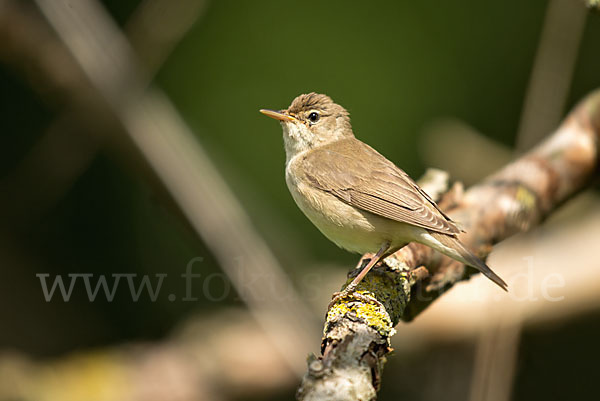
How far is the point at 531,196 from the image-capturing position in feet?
11.4

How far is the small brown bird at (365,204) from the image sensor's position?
2.96 m

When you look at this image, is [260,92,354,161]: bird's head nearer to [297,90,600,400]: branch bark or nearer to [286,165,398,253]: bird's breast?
[286,165,398,253]: bird's breast

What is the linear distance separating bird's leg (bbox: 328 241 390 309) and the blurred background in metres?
0.41

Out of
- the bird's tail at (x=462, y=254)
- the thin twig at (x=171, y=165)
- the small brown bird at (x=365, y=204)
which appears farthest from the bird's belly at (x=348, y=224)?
the thin twig at (x=171, y=165)

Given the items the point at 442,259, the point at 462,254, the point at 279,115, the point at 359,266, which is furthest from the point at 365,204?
the point at 279,115

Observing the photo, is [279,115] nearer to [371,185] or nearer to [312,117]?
[312,117]

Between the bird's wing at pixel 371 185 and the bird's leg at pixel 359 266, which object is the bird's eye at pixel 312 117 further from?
the bird's leg at pixel 359 266

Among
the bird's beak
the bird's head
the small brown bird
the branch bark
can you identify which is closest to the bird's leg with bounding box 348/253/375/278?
Answer: the small brown bird

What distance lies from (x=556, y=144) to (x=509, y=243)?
1340 mm

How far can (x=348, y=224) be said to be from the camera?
10.7 feet

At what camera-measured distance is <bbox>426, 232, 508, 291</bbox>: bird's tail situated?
109 inches

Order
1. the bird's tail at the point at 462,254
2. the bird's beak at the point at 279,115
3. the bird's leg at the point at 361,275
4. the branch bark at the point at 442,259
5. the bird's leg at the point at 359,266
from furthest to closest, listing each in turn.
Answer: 1. the bird's beak at the point at 279,115
2. the bird's leg at the point at 359,266
3. the bird's tail at the point at 462,254
4. the bird's leg at the point at 361,275
5. the branch bark at the point at 442,259

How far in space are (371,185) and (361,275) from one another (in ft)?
2.35

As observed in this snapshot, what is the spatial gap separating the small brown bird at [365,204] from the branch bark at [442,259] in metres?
0.16
